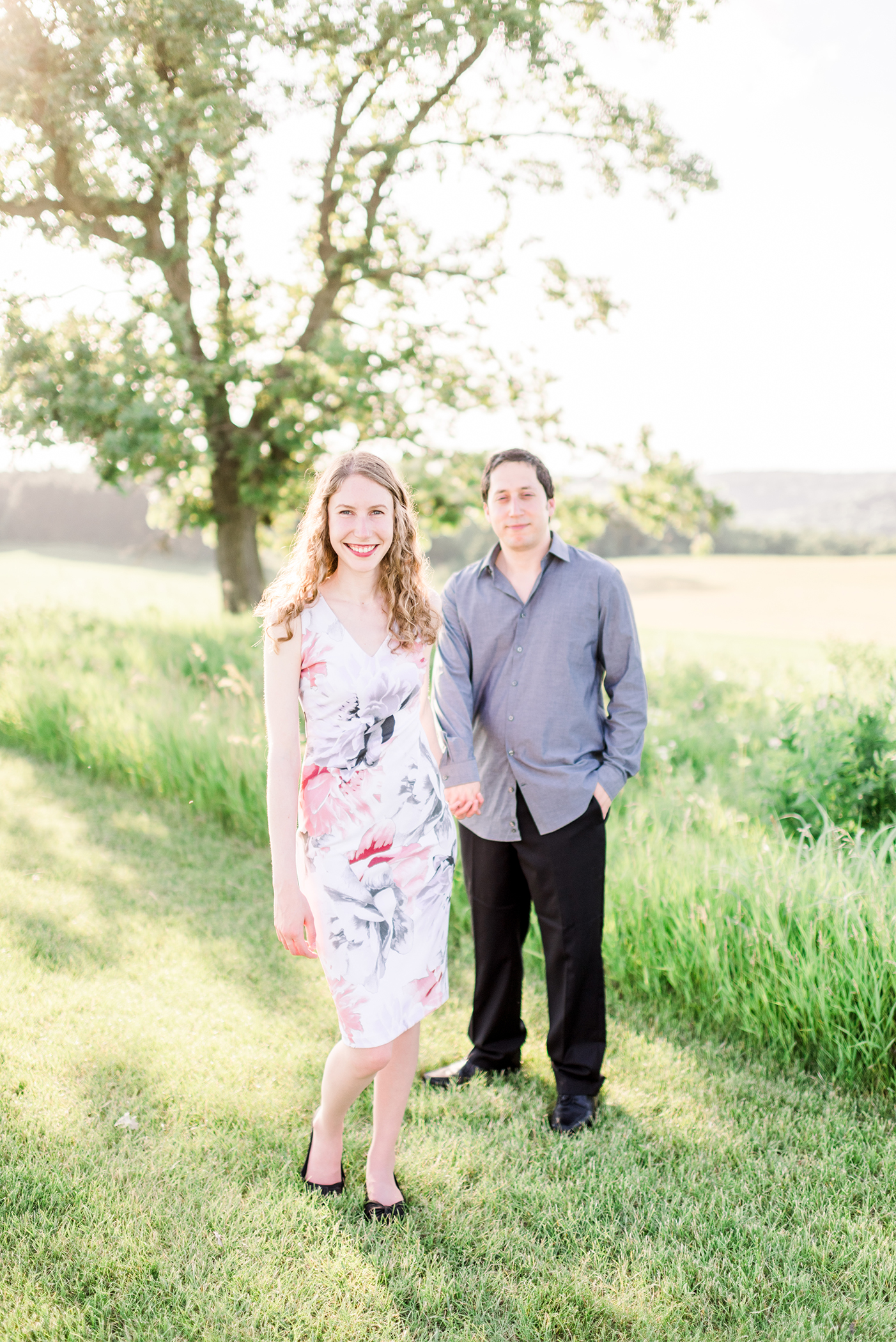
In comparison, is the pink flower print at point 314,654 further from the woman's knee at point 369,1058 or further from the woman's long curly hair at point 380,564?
the woman's knee at point 369,1058

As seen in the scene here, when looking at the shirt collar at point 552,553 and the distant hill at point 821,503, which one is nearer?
the shirt collar at point 552,553

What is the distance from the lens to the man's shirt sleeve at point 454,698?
3.04 metres

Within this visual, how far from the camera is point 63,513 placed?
46.2 meters

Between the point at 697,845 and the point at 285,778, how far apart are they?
8.23ft

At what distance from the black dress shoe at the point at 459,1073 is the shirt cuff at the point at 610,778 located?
1.23 metres

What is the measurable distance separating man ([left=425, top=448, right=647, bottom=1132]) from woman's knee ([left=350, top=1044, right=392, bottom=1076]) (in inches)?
34.2

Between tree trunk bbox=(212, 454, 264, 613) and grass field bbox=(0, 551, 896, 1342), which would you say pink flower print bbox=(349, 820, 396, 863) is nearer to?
grass field bbox=(0, 551, 896, 1342)

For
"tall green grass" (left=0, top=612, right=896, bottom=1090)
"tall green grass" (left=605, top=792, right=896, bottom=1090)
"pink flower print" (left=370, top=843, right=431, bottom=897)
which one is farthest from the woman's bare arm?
"tall green grass" (left=605, top=792, right=896, bottom=1090)

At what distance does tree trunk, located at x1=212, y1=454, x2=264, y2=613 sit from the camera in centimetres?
1316

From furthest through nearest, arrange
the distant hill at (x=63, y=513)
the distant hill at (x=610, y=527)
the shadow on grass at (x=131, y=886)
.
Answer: the distant hill at (x=63, y=513), the distant hill at (x=610, y=527), the shadow on grass at (x=131, y=886)

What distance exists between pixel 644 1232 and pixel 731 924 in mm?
1323

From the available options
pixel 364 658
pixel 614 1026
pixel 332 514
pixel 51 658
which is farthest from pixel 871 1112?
pixel 51 658

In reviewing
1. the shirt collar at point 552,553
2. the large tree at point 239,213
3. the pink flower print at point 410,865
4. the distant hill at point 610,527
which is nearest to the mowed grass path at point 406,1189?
the pink flower print at point 410,865

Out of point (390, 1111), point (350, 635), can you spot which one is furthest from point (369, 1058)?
point (350, 635)
